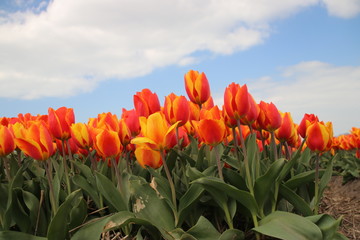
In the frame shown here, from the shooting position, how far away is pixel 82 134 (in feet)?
9.32

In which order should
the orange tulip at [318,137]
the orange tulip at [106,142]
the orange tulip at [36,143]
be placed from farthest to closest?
the orange tulip at [318,137] < the orange tulip at [106,142] < the orange tulip at [36,143]

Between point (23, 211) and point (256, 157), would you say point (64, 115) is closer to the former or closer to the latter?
point (23, 211)

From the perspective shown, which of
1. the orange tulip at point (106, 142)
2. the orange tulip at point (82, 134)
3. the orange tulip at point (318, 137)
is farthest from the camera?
the orange tulip at point (82, 134)

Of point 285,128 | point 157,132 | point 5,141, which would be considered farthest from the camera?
point 285,128

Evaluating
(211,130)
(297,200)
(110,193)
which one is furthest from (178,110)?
(297,200)

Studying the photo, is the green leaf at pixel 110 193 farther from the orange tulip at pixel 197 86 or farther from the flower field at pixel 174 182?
the orange tulip at pixel 197 86

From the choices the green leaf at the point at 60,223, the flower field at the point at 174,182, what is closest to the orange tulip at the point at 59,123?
the flower field at the point at 174,182

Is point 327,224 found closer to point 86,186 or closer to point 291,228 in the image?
point 291,228

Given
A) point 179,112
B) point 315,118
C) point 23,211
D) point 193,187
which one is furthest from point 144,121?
point 315,118

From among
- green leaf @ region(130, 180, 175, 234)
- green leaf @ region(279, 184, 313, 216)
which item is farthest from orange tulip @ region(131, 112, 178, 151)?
green leaf @ region(279, 184, 313, 216)

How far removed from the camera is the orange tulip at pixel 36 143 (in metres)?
2.35

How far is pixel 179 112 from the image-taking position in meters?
2.51

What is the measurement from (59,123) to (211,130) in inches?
45.6

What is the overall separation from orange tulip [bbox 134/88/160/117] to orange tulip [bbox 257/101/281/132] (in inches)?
31.1
